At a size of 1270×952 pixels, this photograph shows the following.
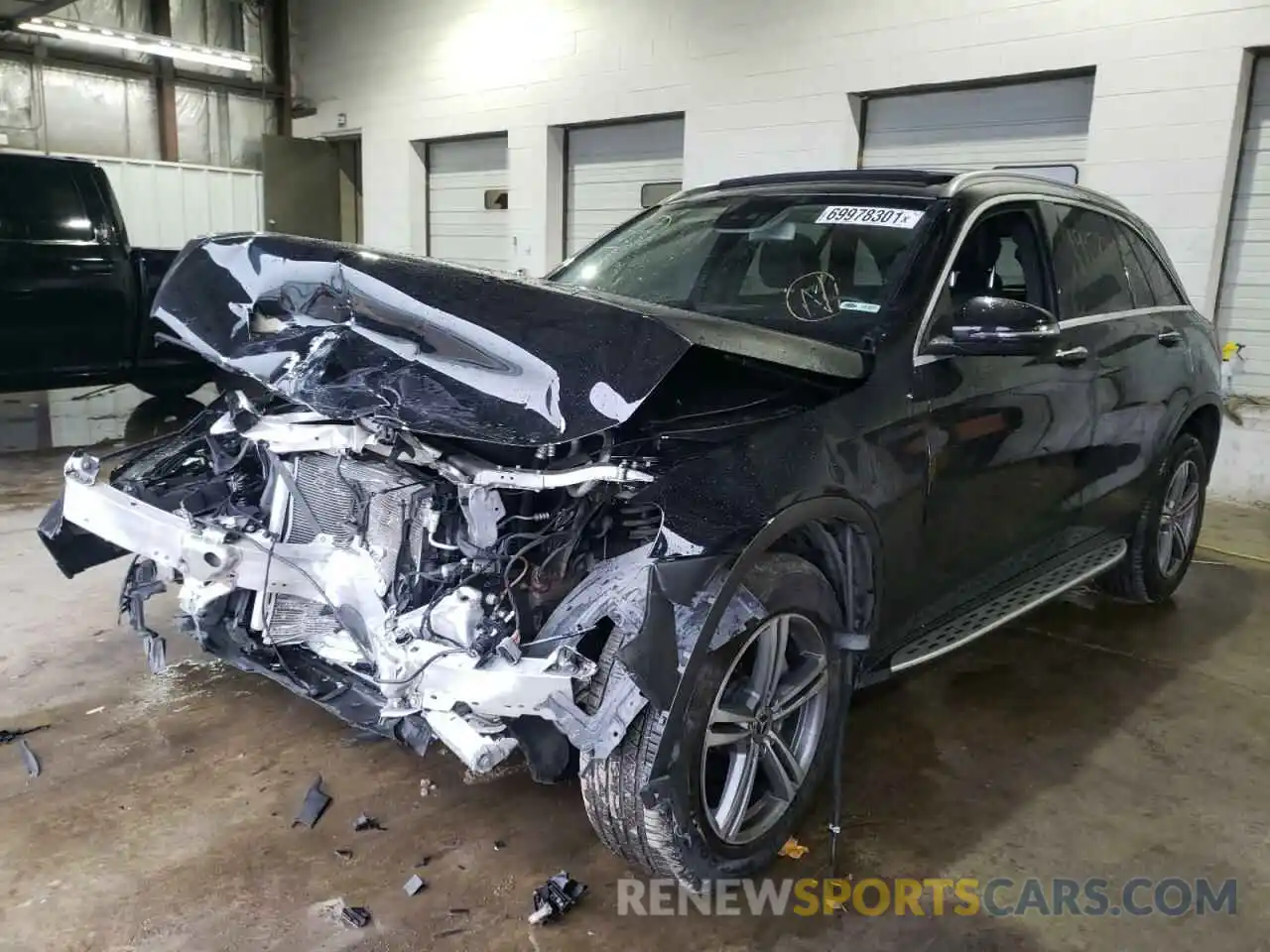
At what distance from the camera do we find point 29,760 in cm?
285

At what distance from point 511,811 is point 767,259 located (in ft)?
6.15

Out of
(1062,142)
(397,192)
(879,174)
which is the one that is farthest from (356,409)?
(397,192)

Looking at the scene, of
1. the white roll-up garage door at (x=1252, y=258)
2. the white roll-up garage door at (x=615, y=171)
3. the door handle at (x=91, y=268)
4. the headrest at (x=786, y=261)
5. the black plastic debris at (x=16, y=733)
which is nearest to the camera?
the black plastic debris at (x=16, y=733)

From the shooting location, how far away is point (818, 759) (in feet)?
8.50

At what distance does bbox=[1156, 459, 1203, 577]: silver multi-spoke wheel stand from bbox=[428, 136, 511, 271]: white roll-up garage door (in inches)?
313

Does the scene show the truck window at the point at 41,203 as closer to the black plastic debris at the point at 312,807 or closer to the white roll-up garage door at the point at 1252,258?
the black plastic debris at the point at 312,807

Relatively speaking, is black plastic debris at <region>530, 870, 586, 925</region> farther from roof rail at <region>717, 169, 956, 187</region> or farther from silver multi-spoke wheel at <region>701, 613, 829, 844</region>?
roof rail at <region>717, 169, 956, 187</region>

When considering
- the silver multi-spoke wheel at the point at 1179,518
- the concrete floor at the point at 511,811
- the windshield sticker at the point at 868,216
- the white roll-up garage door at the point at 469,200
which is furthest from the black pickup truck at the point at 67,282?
the silver multi-spoke wheel at the point at 1179,518

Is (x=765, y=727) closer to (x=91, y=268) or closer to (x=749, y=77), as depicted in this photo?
(x=91, y=268)

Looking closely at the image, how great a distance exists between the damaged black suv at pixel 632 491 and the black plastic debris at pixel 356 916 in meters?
0.39

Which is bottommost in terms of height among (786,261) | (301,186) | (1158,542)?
(1158,542)

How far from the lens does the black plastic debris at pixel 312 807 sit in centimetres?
259

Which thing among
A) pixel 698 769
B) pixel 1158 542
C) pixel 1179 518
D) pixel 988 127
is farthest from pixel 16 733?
pixel 988 127

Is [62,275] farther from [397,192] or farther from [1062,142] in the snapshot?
[1062,142]
